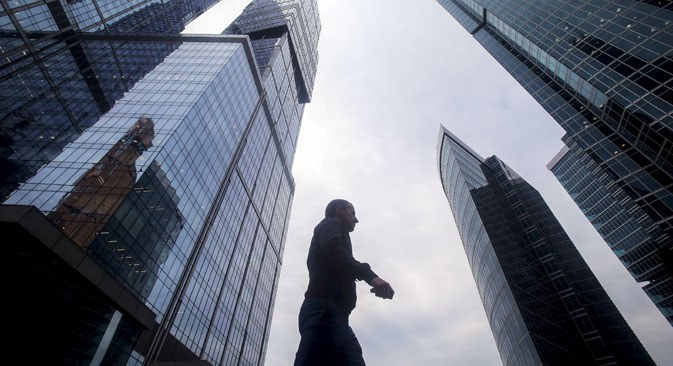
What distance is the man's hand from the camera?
3199mm

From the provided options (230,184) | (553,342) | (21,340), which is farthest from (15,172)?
(553,342)

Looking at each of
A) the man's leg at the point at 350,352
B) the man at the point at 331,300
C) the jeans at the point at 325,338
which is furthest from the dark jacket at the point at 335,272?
the man's leg at the point at 350,352

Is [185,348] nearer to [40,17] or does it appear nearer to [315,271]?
[40,17]

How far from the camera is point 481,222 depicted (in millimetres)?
73625

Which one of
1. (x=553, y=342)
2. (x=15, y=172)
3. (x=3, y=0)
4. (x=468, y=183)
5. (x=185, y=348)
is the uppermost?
(x=468, y=183)

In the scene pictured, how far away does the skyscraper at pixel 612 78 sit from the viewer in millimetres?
31219

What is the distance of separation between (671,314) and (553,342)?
2553 centimetres

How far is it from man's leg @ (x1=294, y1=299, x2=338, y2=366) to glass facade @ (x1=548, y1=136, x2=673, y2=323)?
203 ft

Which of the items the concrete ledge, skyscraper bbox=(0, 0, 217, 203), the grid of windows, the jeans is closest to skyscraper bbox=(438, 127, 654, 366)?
the grid of windows

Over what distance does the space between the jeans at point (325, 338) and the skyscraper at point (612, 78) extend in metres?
37.9

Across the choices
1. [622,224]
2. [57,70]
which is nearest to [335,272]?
[57,70]

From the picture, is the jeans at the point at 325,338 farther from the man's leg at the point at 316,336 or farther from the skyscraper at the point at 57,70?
the skyscraper at the point at 57,70

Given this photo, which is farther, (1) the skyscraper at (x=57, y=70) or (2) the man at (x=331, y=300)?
(1) the skyscraper at (x=57, y=70)

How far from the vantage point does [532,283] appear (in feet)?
196
